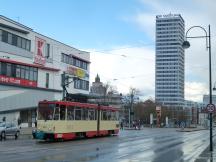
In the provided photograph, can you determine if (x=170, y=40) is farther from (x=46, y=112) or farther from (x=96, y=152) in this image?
(x=96, y=152)

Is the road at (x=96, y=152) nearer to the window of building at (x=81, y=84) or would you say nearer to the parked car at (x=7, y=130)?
the parked car at (x=7, y=130)

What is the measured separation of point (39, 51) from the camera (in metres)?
72.5

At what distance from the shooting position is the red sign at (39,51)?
7175 cm

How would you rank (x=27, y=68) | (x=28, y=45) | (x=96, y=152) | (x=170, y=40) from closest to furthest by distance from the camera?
(x=96, y=152) < (x=170, y=40) < (x=27, y=68) < (x=28, y=45)

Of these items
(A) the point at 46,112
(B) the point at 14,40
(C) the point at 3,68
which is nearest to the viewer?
Result: (A) the point at 46,112

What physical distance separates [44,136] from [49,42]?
39650mm

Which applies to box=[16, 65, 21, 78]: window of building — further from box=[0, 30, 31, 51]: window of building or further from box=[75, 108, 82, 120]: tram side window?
box=[75, 108, 82, 120]: tram side window

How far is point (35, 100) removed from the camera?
228 ft

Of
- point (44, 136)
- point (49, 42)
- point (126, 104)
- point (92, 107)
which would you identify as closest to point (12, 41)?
point (49, 42)

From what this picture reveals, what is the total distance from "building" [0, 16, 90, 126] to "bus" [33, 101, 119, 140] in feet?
63.9

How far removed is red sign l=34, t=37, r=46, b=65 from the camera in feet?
235

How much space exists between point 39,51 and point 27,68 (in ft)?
15.4

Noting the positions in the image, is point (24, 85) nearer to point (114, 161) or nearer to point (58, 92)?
point (58, 92)

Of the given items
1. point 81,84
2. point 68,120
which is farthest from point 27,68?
point 68,120
